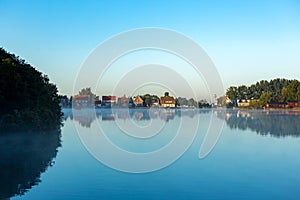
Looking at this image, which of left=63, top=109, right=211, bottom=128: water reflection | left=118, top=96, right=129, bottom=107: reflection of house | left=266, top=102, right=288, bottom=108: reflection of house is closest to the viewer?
left=63, top=109, right=211, bottom=128: water reflection

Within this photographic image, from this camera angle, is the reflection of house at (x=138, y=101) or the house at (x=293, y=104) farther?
the reflection of house at (x=138, y=101)

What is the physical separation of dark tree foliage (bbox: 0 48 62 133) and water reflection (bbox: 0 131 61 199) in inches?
24.6

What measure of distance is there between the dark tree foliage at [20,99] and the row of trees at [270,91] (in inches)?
1987

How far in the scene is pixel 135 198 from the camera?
595cm

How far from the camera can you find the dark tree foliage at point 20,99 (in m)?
14.4

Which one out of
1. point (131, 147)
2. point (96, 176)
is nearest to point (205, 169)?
point (96, 176)

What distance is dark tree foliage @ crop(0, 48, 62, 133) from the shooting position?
1437cm

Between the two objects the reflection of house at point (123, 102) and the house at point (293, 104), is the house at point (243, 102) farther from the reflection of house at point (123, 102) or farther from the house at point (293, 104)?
the reflection of house at point (123, 102)

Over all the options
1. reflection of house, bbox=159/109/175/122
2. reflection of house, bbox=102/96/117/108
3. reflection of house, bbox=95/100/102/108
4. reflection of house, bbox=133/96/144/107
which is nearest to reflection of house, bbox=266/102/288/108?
reflection of house, bbox=133/96/144/107

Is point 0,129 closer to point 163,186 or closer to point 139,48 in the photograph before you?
→ point 139,48

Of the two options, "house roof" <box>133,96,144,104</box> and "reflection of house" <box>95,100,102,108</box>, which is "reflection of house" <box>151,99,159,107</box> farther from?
"reflection of house" <box>95,100,102,108</box>

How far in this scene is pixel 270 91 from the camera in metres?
68.8

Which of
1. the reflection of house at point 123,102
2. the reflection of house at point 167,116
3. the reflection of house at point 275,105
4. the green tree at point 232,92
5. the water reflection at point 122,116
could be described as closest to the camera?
the water reflection at point 122,116

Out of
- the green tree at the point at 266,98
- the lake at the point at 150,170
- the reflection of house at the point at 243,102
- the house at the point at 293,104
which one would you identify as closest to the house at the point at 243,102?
the reflection of house at the point at 243,102
